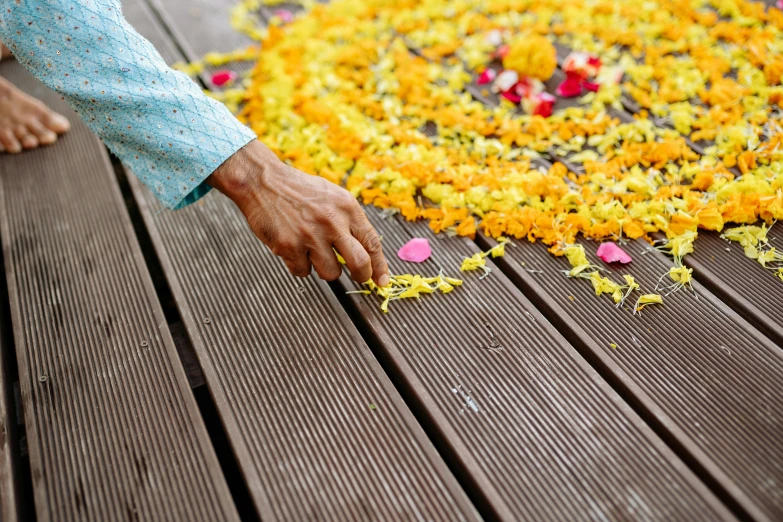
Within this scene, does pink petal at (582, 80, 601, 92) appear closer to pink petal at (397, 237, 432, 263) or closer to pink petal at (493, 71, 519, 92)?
pink petal at (493, 71, 519, 92)

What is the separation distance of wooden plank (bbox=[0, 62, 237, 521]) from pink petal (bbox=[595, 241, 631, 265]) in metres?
1.17

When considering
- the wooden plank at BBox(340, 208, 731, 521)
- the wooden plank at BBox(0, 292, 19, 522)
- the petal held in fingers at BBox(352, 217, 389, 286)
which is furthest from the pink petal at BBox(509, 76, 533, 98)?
the wooden plank at BBox(0, 292, 19, 522)

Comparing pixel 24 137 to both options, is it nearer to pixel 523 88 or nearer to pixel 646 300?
pixel 523 88

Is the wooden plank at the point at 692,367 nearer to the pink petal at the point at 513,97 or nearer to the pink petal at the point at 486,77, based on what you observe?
the pink petal at the point at 513,97

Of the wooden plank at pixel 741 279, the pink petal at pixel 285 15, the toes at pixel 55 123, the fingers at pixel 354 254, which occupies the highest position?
the wooden plank at pixel 741 279

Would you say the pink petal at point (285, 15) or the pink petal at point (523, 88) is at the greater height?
the pink petal at point (523, 88)

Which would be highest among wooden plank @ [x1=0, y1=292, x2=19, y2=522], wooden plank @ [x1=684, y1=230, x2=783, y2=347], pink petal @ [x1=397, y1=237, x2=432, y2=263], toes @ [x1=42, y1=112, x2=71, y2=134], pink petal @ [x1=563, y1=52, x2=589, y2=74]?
pink petal @ [x1=563, y1=52, x2=589, y2=74]

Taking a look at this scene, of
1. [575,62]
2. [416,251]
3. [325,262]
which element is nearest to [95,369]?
[325,262]

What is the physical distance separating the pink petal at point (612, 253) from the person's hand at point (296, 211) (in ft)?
2.26

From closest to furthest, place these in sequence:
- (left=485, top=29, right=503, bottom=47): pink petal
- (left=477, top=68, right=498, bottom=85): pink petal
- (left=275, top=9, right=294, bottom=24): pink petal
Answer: (left=477, top=68, right=498, bottom=85): pink petal → (left=485, top=29, right=503, bottom=47): pink petal → (left=275, top=9, right=294, bottom=24): pink petal

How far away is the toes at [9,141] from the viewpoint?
2.03m

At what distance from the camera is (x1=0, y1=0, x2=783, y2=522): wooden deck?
3.66 feet

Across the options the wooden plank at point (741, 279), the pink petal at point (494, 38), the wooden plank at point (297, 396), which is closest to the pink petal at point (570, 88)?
the pink petal at point (494, 38)

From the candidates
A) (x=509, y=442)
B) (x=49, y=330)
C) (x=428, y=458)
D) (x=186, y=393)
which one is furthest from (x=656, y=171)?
(x=49, y=330)
